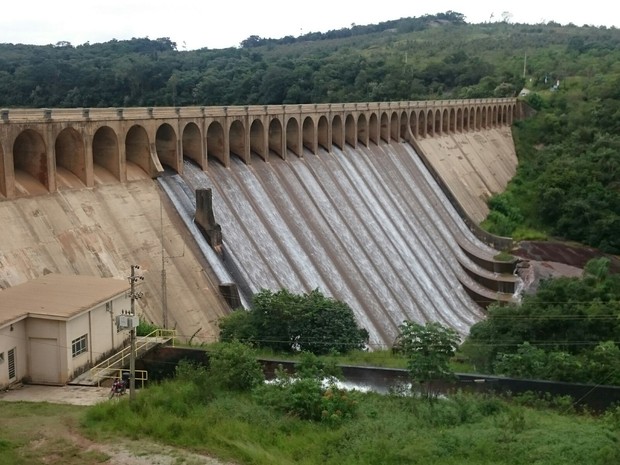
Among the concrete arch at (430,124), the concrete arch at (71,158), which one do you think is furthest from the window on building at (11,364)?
the concrete arch at (430,124)

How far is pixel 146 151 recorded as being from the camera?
1276 inches

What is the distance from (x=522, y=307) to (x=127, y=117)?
17.5 m

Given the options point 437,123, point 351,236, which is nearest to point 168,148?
point 351,236

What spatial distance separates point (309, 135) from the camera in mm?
47000

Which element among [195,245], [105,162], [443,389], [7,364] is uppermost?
[105,162]

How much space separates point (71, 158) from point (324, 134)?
2238cm

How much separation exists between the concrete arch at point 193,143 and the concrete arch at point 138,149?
314 cm

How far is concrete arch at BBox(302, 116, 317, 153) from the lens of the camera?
46781 millimetres

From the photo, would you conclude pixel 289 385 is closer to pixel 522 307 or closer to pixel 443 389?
pixel 443 389

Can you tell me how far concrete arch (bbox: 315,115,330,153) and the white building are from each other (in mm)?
28836

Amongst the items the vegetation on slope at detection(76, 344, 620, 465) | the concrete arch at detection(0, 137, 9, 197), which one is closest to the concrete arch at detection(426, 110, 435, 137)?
the concrete arch at detection(0, 137, 9, 197)

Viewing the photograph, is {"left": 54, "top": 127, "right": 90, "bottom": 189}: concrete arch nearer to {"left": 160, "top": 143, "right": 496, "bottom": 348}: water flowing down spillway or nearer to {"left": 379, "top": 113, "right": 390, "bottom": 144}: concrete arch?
{"left": 160, "top": 143, "right": 496, "bottom": 348}: water flowing down spillway

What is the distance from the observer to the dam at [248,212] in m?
26.8

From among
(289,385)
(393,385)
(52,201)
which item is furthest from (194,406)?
(52,201)
